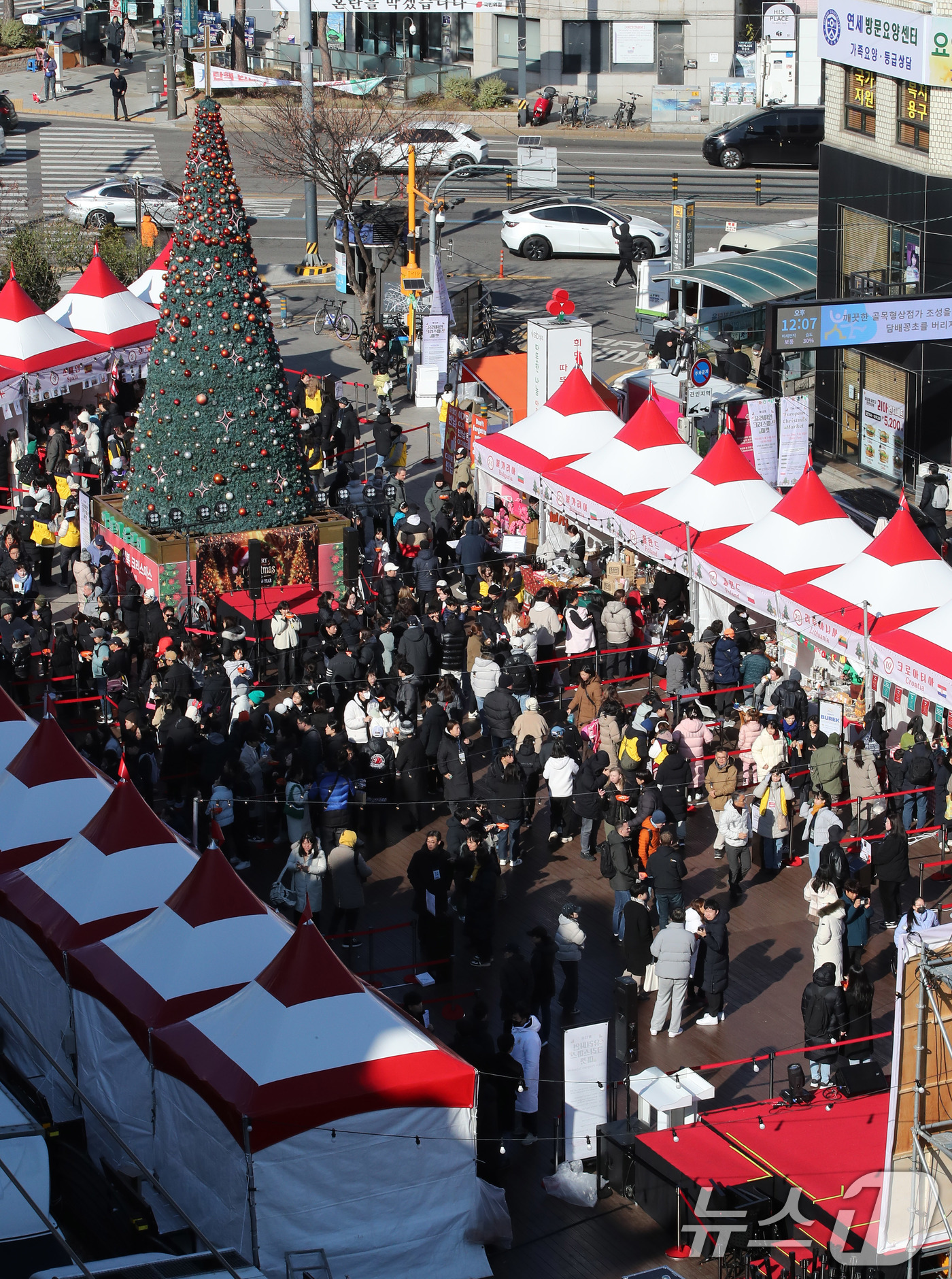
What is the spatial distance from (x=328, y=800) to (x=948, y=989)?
25.6 ft

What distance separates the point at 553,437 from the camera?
24141mm

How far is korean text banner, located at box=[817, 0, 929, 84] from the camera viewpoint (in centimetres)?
2533

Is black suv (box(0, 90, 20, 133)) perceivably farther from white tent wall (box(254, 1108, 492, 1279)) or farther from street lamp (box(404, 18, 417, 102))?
white tent wall (box(254, 1108, 492, 1279))

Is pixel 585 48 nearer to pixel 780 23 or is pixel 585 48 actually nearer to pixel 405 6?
pixel 405 6

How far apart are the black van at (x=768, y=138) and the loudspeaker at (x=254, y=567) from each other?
29.2 m

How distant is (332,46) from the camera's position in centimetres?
5522

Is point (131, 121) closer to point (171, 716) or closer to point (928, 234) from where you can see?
point (928, 234)

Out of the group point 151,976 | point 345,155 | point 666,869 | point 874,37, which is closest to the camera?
point 151,976

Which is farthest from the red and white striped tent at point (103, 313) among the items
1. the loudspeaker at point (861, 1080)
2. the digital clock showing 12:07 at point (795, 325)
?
the loudspeaker at point (861, 1080)

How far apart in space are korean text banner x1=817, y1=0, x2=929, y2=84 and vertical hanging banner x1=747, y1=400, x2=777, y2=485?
573 centimetres

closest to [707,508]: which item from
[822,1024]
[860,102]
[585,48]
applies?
[822,1024]

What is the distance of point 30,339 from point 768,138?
2656 cm

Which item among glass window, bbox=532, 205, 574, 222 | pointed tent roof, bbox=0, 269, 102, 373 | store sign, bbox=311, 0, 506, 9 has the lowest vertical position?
pointed tent roof, bbox=0, 269, 102, 373

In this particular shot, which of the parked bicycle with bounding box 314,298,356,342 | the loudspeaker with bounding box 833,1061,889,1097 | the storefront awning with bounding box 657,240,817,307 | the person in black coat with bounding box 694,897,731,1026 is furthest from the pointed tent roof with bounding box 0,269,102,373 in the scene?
the loudspeaker with bounding box 833,1061,889,1097
